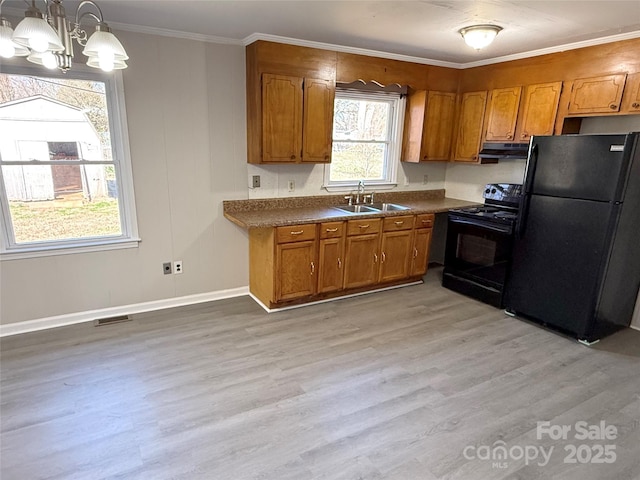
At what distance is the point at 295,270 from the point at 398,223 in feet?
3.97

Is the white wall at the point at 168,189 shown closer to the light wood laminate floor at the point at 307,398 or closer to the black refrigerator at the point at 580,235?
the light wood laminate floor at the point at 307,398

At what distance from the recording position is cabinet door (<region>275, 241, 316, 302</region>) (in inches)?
135

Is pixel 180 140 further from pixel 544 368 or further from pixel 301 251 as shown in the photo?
pixel 544 368

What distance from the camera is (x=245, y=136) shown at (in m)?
3.65

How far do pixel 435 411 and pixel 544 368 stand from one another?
107 centimetres

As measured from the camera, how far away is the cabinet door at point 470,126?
4.27m

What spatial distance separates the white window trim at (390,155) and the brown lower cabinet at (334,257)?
704 mm

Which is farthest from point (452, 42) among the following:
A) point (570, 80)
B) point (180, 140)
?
point (180, 140)

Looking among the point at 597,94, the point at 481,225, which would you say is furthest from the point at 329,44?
the point at 597,94

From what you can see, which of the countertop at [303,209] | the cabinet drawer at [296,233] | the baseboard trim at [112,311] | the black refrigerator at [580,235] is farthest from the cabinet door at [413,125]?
the baseboard trim at [112,311]

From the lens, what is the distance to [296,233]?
342 centimetres

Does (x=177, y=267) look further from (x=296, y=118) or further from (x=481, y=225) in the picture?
(x=481, y=225)

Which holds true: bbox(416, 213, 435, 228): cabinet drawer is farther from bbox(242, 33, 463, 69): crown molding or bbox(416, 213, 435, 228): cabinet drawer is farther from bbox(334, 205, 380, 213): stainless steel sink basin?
bbox(242, 33, 463, 69): crown molding

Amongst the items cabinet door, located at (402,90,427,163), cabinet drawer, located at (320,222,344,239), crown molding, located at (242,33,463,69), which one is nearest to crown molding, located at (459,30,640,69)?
crown molding, located at (242,33,463,69)
